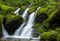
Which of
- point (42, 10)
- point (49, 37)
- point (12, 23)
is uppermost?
point (42, 10)

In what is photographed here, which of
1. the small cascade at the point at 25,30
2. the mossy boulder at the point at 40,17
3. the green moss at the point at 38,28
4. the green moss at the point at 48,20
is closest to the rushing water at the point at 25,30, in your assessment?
the small cascade at the point at 25,30

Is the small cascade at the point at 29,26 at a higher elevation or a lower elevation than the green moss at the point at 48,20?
lower

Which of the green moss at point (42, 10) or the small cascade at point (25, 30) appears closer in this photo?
the small cascade at point (25, 30)

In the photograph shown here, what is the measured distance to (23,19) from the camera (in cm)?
3069

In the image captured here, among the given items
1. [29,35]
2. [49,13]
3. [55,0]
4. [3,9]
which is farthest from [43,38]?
[55,0]

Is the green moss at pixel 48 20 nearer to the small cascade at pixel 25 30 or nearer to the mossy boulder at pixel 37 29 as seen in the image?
the mossy boulder at pixel 37 29

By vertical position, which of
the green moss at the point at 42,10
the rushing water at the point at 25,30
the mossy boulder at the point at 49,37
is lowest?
the rushing water at the point at 25,30

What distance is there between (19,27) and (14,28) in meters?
0.67

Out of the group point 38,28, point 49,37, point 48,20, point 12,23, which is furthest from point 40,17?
point 49,37

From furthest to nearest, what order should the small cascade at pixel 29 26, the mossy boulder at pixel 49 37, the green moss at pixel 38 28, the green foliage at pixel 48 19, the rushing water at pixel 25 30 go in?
the small cascade at pixel 29 26 < the rushing water at pixel 25 30 < the green moss at pixel 38 28 < the green foliage at pixel 48 19 < the mossy boulder at pixel 49 37

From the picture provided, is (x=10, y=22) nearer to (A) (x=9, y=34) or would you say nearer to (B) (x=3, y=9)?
(A) (x=9, y=34)

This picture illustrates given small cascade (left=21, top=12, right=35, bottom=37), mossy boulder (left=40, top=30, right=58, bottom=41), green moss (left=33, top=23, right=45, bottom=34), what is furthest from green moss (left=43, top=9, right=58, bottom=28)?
mossy boulder (left=40, top=30, right=58, bottom=41)

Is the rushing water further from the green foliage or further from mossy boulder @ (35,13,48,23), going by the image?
the green foliage

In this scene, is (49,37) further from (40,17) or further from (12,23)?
(12,23)
